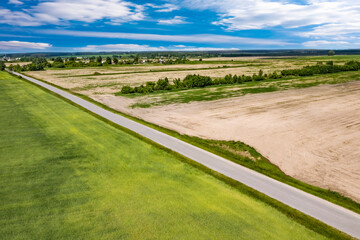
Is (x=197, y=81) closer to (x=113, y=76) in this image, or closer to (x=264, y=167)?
(x=264, y=167)

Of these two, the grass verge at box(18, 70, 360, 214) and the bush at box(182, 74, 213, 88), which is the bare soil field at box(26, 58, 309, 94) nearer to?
the bush at box(182, 74, 213, 88)

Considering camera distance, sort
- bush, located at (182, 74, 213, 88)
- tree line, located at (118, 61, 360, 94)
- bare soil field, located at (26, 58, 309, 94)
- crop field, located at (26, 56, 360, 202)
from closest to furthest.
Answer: crop field, located at (26, 56, 360, 202), tree line, located at (118, 61, 360, 94), bush, located at (182, 74, 213, 88), bare soil field, located at (26, 58, 309, 94)

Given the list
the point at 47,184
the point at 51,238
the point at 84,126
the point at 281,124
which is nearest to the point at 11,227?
the point at 51,238

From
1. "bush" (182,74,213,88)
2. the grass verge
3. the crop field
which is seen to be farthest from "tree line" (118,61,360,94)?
the grass verge

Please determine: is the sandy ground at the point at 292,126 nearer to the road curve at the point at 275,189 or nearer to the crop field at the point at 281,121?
the crop field at the point at 281,121

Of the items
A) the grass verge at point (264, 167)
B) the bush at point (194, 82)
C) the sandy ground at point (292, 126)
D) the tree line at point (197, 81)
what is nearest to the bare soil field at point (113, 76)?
the tree line at point (197, 81)

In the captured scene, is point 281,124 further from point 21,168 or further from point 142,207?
point 21,168

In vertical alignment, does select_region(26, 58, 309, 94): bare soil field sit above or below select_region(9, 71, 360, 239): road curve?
above

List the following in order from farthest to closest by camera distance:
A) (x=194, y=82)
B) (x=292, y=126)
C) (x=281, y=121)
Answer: (x=194, y=82)
(x=281, y=121)
(x=292, y=126)

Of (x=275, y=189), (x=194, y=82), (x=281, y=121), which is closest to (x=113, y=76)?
(x=194, y=82)

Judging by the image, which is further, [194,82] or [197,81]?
[197,81]
